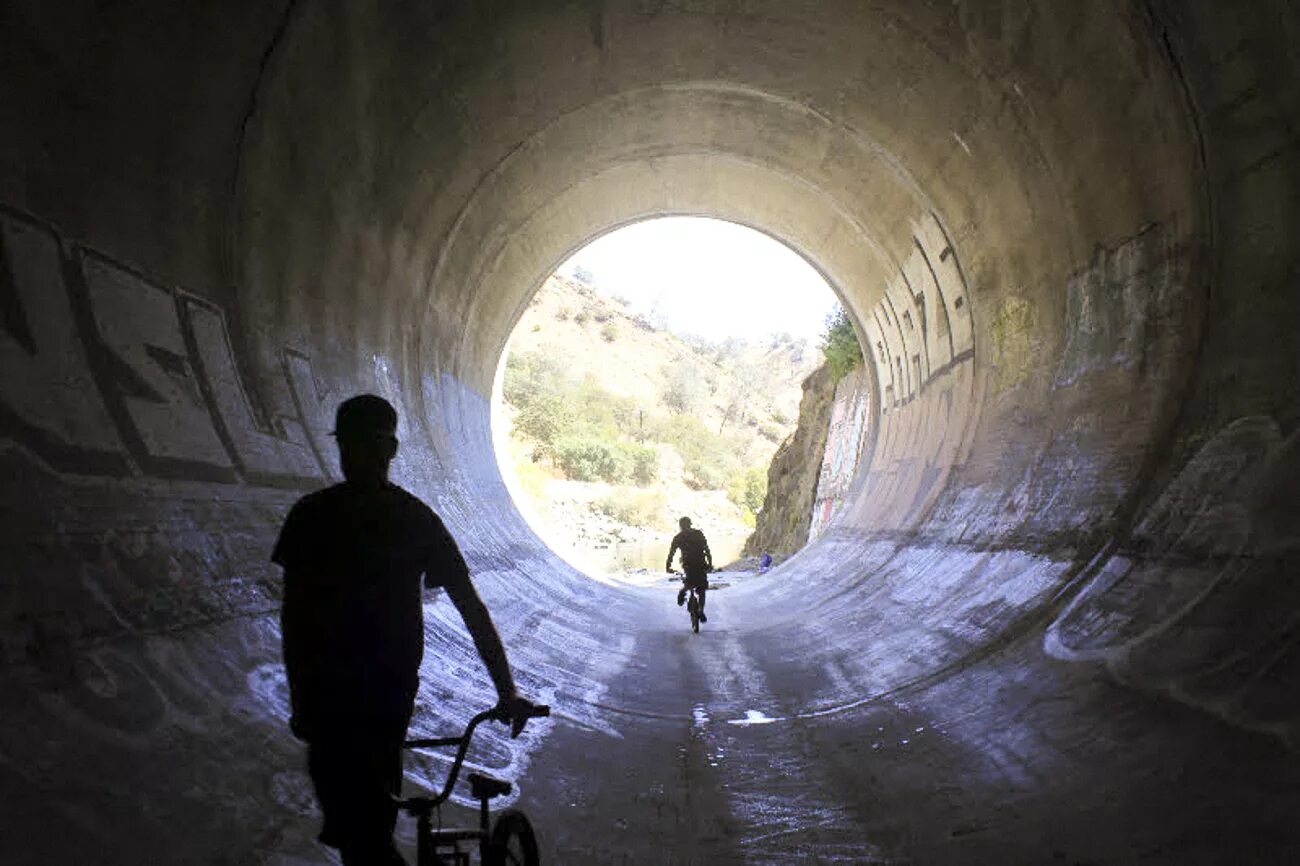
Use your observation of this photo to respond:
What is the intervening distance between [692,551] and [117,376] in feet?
25.7

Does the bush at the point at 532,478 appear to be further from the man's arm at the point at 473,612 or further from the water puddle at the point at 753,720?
the man's arm at the point at 473,612

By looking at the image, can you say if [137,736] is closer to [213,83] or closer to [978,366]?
[213,83]

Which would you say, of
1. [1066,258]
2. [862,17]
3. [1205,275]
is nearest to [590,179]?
[862,17]

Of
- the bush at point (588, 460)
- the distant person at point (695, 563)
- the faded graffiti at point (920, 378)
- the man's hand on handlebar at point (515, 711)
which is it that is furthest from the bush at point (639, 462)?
the man's hand on handlebar at point (515, 711)

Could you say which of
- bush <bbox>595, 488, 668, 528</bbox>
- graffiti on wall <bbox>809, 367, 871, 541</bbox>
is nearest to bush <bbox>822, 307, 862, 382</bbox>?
graffiti on wall <bbox>809, 367, 871, 541</bbox>

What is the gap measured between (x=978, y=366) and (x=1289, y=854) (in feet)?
21.7

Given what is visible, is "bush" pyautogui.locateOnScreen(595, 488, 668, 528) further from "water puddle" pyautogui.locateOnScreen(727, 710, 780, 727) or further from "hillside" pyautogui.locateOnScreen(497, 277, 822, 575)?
"water puddle" pyautogui.locateOnScreen(727, 710, 780, 727)

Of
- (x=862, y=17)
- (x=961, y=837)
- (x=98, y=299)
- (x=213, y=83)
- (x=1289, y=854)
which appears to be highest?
(x=862, y=17)

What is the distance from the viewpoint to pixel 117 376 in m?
3.69

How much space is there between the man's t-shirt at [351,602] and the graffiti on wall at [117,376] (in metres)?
1.48

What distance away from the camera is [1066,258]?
20.8 feet

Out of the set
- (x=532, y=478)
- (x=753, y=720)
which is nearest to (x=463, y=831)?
(x=753, y=720)

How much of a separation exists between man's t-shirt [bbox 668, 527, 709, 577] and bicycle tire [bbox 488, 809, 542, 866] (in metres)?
7.79

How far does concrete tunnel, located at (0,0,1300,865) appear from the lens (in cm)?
287
